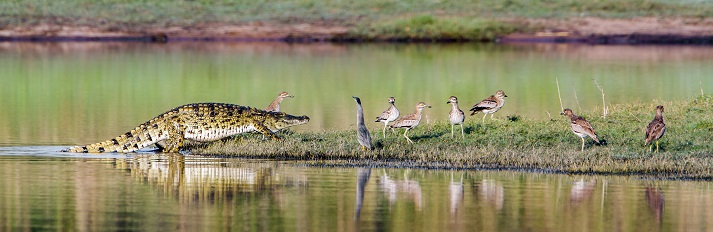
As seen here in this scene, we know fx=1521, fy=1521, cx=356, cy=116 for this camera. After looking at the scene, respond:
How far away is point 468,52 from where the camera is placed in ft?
217

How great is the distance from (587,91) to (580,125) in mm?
22237

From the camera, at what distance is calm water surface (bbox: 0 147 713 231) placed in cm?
1631

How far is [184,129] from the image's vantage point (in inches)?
949

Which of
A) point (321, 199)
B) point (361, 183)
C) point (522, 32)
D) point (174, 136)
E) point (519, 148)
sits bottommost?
point (321, 199)

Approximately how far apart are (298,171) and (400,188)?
2.23m

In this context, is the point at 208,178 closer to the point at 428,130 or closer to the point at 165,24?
the point at 428,130

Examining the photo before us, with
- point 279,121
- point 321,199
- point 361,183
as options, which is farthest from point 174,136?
point 321,199

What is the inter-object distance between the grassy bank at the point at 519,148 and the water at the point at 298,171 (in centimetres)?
56

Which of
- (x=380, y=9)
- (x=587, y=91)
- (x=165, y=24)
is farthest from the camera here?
(x=380, y=9)

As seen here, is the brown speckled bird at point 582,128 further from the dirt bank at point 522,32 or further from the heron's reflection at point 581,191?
the dirt bank at point 522,32

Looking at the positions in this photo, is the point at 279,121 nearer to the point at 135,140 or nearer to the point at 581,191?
the point at 135,140

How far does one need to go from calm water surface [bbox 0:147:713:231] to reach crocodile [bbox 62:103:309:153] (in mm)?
1666

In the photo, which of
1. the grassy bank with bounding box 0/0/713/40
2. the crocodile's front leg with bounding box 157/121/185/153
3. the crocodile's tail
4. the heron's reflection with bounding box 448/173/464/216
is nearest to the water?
the heron's reflection with bounding box 448/173/464/216

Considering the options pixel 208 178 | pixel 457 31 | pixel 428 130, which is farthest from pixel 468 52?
pixel 208 178
